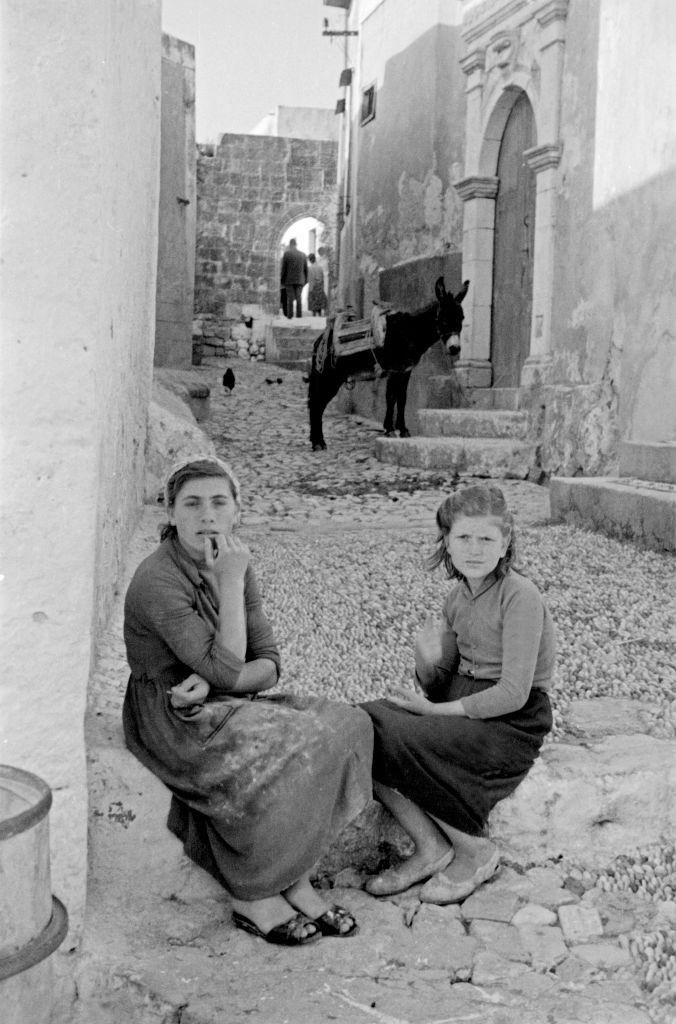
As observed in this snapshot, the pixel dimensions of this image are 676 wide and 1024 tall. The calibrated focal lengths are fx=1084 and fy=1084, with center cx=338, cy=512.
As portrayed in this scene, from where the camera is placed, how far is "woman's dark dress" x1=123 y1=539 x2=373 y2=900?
7.81 feet

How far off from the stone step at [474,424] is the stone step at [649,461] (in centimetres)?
292

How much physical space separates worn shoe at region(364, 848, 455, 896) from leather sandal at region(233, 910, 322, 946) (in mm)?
226

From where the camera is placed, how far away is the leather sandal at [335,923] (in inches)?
92.4

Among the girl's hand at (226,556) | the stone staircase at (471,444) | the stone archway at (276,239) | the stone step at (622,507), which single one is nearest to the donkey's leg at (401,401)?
the stone staircase at (471,444)

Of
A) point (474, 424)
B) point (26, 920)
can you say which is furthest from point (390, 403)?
point (26, 920)

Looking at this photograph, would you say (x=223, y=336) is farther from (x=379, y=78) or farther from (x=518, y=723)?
(x=518, y=723)

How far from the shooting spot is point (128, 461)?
394cm

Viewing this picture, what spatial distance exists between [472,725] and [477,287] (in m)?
9.50

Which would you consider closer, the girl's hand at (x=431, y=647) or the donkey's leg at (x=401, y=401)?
the girl's hand at (x=431, y=647)

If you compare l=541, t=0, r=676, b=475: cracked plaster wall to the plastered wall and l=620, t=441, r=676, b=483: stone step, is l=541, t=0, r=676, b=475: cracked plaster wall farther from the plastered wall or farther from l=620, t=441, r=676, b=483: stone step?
the plastered wall

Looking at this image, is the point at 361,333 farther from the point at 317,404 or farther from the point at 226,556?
the point at 226,556

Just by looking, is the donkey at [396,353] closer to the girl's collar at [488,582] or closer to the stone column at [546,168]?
the stone column at [546,168]

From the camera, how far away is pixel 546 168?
357 inches

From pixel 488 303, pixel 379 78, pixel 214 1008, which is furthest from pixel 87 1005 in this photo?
pixel 379 78
